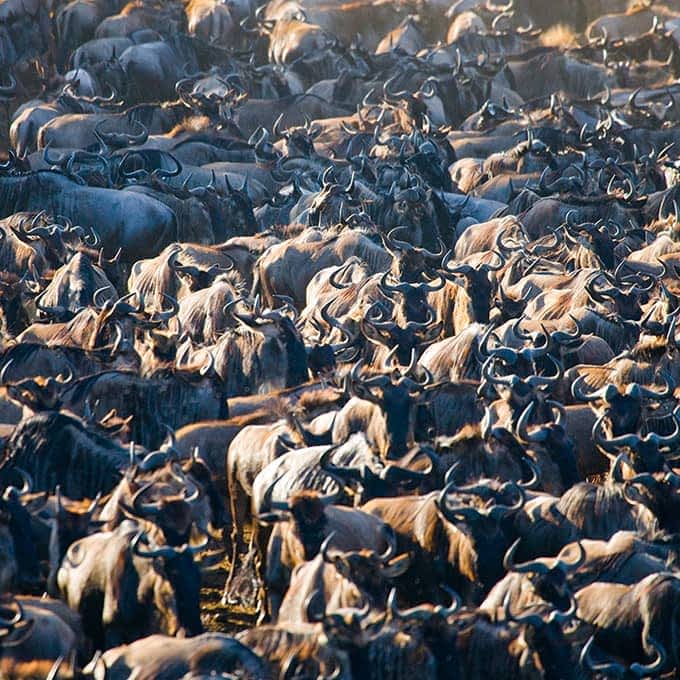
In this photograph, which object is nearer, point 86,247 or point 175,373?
point 175,373

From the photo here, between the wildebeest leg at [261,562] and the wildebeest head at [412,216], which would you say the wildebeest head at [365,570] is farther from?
the wildebeest head at [412,216]

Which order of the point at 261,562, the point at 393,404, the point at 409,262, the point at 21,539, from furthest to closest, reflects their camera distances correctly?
the point at 409,262 → the point at 393,404 → the point at 261,562 → the point at 21,539

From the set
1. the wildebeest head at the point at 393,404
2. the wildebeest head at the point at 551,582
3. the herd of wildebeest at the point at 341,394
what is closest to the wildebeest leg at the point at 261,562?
the herd of wildebeest at the point at 341,394

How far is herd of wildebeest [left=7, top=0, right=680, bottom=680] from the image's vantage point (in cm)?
888

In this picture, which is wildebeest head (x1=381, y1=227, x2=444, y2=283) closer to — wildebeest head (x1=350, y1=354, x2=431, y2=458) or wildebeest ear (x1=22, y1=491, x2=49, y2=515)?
wildebeest head (x1=350, y1=354, x2=431, y2=458)

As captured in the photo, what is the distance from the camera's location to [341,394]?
12.4 metres

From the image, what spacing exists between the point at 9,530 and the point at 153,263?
861 centimetres

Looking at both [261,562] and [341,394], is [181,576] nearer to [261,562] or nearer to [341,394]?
[261,562]

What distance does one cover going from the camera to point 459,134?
1093 inches

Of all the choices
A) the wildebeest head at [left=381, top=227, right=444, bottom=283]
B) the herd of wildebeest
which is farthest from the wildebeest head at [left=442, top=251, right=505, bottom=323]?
the wildebeest head at [left=381, top=227, right=444, bottom=283]

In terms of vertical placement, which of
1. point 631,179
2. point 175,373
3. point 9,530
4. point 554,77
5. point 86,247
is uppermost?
point 9,530

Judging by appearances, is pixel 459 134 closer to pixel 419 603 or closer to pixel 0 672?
pixel 419 603

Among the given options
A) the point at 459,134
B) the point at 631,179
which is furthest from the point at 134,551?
the point at 459,134

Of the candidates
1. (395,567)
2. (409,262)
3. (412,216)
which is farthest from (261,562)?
(412,216)
